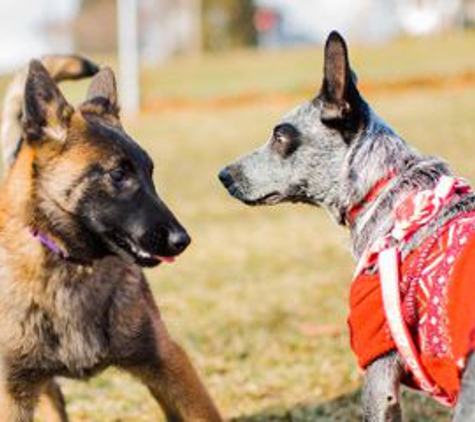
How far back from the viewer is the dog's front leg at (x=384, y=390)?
3.57 m

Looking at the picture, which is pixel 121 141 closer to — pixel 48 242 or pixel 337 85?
pixel 48 242

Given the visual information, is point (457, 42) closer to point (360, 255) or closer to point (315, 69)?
point (315, 69)

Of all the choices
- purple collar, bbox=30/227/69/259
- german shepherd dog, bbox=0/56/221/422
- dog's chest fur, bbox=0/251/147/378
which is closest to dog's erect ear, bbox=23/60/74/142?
german shepherd dog, bbox=0/56/221/422

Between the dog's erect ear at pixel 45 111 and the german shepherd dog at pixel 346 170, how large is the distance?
0.81m

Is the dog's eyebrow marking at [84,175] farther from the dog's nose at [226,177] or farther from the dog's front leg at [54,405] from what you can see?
the dog's front leg at [54,405]

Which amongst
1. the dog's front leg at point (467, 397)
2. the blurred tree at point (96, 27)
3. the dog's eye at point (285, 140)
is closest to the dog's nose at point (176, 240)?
the dog's eye at point (285, 140)

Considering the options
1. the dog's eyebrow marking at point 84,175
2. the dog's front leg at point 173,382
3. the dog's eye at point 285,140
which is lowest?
the dog's front leg at point 173,382

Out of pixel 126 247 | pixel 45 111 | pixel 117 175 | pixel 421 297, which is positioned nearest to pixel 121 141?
pixel 117 175

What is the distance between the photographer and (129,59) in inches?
1041

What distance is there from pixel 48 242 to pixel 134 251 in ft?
1.32

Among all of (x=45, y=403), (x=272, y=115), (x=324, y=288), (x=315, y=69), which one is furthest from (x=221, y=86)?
(x=45, y=403)

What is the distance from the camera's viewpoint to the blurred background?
5738mm

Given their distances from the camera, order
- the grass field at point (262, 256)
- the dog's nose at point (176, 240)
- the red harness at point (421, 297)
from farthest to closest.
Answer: the grass field at point (262, 256)
the dog's nose at point (176, 240)
the red harness at point (421, 297)

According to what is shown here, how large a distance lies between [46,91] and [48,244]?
661 mm
